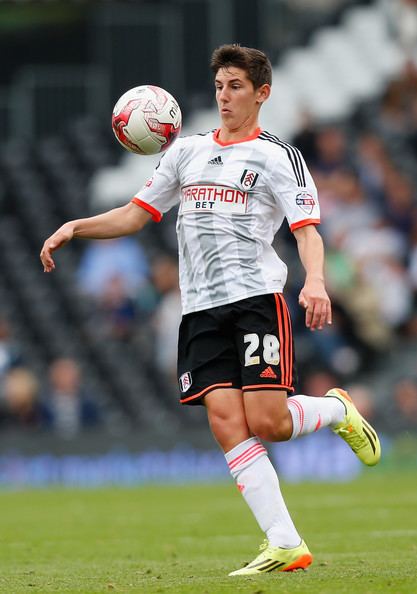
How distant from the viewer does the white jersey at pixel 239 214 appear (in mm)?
7566

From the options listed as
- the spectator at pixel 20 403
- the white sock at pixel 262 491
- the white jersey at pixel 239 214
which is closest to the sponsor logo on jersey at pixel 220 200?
the white jersey at pixel 239 214

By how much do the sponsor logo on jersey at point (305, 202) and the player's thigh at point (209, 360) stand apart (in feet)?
2.07

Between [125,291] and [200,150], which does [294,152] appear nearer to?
[200,150]

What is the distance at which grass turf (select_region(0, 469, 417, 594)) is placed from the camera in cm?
713

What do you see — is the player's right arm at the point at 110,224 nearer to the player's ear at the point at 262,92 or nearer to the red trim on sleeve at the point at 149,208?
the red trim on sleeve at the point at 149,208

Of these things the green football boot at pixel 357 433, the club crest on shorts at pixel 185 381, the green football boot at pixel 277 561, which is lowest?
the green football boot at pixel 277 561

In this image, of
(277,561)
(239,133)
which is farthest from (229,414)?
(239,133)

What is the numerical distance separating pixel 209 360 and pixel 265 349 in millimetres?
298

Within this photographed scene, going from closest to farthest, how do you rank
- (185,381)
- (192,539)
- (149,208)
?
(185,381) → (149,208) → (192,539)

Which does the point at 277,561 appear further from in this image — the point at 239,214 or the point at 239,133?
the point at 239,133

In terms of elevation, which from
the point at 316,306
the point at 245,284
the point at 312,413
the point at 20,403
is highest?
the point at 245,284

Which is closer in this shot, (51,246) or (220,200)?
(51,246)

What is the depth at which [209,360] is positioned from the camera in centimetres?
759

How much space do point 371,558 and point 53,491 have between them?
9034mm
